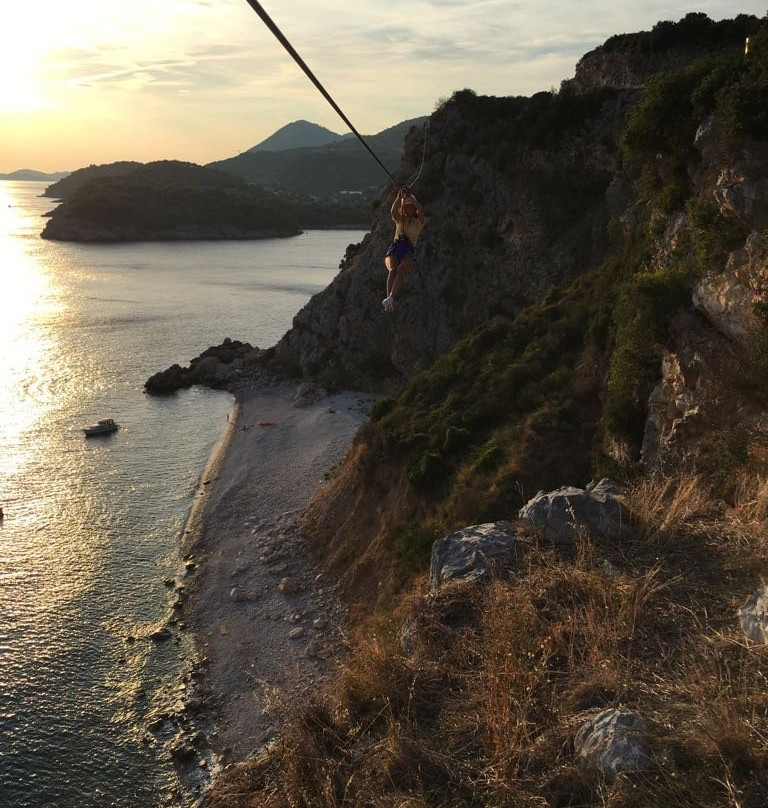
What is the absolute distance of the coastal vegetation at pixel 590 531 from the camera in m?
6.77

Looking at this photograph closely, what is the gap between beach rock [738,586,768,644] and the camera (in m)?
7.19

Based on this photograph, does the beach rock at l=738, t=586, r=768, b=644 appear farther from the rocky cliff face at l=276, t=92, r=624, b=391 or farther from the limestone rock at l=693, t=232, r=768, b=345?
the rocky cliff face at l=276, t=92, r=624, b=391

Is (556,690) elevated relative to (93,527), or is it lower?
elevated

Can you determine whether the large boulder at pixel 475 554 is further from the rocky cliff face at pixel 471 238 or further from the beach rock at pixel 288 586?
the rocky cliff face at pixel 471 238

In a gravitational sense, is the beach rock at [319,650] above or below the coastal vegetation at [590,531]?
below

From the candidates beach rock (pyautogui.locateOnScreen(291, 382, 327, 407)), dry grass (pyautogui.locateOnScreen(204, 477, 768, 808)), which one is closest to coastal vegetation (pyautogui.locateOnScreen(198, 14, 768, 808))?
dry grass (pyautogui.locateOnScreen(204, 477, 768, 808))

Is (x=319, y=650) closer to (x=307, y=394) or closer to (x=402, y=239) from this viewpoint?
(x=402, y=239)

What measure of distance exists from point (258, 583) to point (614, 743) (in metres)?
22.1

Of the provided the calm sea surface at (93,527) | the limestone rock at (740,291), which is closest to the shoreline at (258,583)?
the calm sea surface at (93,527)

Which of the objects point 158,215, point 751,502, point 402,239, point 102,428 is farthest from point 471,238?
point 158,215

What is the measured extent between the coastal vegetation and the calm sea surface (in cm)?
747

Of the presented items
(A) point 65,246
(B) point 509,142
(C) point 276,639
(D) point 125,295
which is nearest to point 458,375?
(C) point 276,639

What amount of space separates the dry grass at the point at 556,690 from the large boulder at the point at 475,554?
41cm

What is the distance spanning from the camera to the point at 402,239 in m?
18.1
